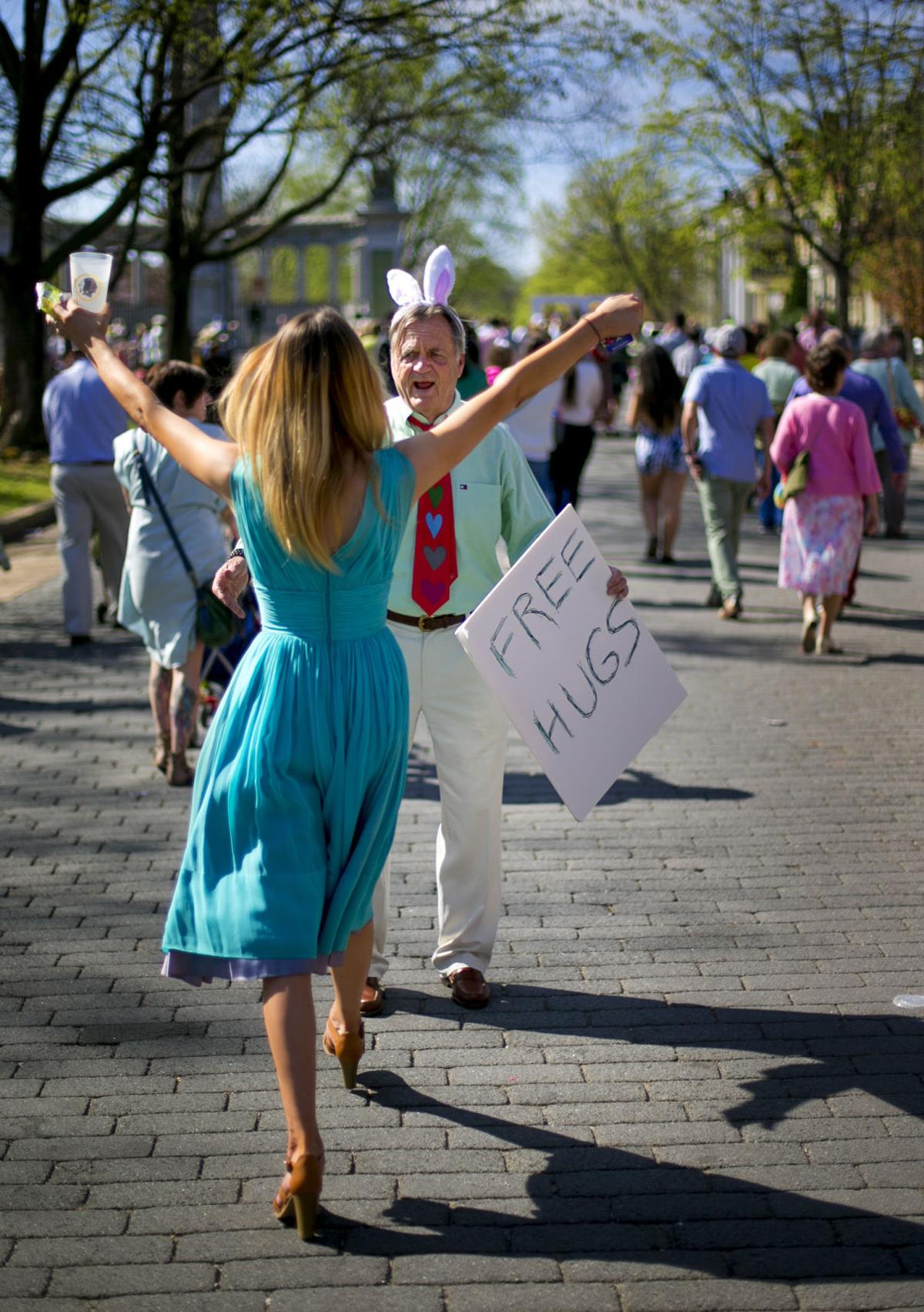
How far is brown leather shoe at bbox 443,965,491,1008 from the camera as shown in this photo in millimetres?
4816

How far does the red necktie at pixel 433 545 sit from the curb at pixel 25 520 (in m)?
13.5

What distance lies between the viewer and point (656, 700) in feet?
15.8

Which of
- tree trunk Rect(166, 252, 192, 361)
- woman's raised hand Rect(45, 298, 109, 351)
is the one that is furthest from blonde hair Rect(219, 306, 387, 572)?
tree trunk Rect(166, 252, 192, 361)

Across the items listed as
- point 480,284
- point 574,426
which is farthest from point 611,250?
point 574,426

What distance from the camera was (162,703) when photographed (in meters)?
7.71

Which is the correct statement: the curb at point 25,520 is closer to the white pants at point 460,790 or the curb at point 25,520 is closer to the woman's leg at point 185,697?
the woman's leg at point 185,697

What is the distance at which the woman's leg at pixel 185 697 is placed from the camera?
750 cm

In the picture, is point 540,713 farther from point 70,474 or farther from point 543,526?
point 70,474

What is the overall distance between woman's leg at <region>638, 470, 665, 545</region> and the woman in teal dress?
11.0m

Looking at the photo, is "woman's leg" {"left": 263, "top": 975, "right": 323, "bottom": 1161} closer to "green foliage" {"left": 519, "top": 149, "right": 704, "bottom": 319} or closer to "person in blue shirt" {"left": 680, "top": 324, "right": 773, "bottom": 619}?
"person in blue shirt" {"left": 680, "top": 324, "right": 773, "bottom": 619}

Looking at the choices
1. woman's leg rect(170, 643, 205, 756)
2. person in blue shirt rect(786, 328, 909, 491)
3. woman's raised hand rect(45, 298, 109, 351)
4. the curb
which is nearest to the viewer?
woman's raised hand rect(45, 298, 109, 351)

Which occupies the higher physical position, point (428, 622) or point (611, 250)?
point (611, 250)

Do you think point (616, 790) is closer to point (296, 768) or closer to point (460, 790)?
point (460, 790)

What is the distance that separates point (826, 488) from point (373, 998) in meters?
6.83
